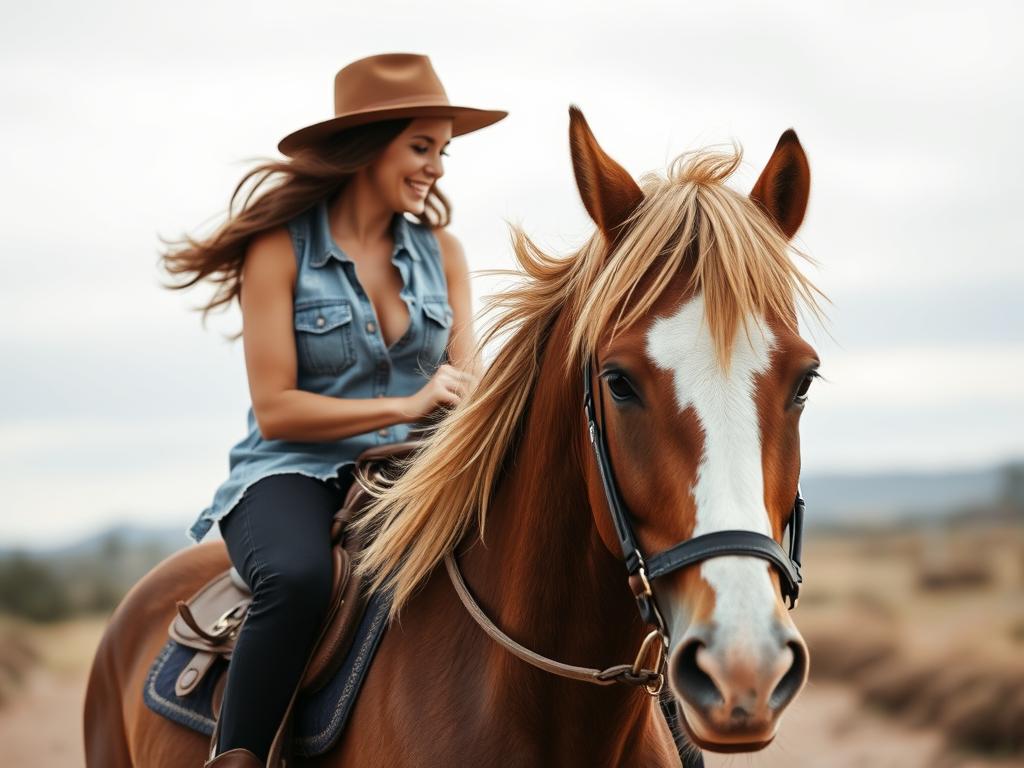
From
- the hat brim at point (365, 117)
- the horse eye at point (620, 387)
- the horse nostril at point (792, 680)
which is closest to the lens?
the horse nostril at point (792, 680)

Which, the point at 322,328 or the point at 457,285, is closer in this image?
the point at 322,328

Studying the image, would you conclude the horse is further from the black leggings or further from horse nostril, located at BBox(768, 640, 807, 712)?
the black leggings

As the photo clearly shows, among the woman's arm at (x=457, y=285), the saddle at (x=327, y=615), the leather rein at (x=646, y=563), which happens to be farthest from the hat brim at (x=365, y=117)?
the leather rein at (x=646, y=563)

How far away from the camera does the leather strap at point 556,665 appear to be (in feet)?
7.90

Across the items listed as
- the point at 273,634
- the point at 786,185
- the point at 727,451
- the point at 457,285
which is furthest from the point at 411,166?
the point at 727,451

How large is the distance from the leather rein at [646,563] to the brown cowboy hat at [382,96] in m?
1.66

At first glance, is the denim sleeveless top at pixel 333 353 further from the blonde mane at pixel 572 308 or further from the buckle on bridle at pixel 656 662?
the buckle on bridle at pixel 656 662

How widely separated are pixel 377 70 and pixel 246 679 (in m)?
2.09

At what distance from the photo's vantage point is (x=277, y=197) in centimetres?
369

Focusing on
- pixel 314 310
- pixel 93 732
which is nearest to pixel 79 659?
pixel 93 732

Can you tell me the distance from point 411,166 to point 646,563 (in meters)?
1.96

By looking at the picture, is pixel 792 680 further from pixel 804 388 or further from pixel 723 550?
pixel 804 388

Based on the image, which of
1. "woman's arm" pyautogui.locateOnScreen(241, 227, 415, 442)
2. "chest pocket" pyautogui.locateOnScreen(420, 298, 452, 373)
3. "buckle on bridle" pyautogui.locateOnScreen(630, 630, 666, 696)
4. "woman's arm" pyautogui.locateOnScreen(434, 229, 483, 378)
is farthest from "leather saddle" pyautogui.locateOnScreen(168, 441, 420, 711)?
"buckle on bridle" pyautogui.locateOnScreen(630, 630, 666, 696)

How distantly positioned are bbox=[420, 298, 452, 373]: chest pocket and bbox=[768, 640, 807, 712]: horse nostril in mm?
1982
